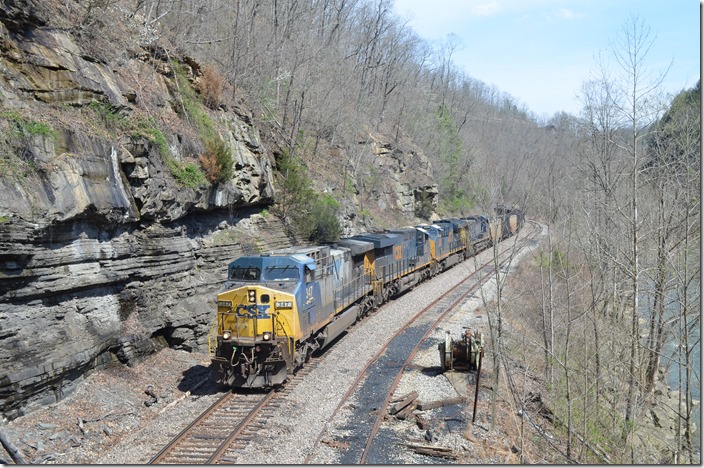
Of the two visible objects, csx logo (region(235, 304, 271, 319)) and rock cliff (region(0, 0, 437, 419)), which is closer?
rock cliff (region(0, 0, 437, 419))

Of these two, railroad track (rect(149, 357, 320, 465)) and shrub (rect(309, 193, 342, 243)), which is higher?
shrub (rect(309, 193, 342, 243))

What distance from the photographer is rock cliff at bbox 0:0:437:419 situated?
11.6m

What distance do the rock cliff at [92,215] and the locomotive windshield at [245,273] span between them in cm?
276

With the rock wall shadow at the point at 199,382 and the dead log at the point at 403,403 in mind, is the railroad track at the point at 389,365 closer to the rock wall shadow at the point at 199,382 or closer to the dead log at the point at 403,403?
the dead log at the point at 403,403

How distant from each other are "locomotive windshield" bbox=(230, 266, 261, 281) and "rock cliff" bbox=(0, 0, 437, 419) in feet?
9.05

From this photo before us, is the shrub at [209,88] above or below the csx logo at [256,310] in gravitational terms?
above

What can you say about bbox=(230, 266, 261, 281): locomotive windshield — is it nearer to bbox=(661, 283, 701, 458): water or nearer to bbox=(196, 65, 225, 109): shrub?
bbox=(661, 283, 701, 458): water

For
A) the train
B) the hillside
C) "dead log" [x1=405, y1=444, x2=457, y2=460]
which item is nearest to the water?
the hillside

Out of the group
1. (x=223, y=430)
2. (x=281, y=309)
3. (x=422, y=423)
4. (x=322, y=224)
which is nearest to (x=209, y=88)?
(x=322, y=224)

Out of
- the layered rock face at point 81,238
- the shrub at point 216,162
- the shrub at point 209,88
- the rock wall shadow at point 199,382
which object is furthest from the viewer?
the shrub at point 209,88

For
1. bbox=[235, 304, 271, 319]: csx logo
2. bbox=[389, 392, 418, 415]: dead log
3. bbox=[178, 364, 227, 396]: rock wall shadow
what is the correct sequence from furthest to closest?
bbox=[178, 364, 227, 396]: rock wall shadow → bbox=[235, 304, 271, 319]: csx logo → bbox=[389, 392, 418, 415]: dead log

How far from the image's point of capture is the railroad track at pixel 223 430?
10.3 metres

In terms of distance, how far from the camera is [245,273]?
1477 cm

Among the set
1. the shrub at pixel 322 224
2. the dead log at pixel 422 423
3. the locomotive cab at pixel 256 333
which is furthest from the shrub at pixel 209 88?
the dead log at pixel 422 423
